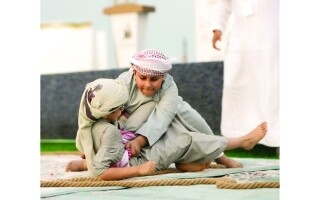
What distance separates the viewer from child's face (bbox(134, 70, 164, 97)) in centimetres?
197

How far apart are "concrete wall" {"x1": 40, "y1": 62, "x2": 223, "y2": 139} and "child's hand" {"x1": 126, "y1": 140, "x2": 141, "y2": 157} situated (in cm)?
106

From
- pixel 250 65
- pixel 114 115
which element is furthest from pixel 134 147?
pixel 250 65

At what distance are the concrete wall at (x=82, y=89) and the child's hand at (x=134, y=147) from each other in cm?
106

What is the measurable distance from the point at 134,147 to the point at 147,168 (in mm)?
164

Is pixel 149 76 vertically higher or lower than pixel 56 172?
higher

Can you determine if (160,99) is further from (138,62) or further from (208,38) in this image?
(208,38)

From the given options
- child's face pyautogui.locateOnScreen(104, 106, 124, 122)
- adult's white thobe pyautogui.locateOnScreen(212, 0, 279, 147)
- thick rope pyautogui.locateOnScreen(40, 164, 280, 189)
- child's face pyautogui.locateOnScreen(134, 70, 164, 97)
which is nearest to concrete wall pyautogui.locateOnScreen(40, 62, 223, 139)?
adult's white thobe pyautogui.locateOnScreen(212, 0, 279, 147)

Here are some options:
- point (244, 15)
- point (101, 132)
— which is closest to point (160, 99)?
point (101, 132)

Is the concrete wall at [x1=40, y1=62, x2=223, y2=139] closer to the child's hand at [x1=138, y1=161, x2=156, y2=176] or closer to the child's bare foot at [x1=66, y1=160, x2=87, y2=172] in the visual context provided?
the child's bare foot at [x1=66, y1=160, x2=87, y2=172]

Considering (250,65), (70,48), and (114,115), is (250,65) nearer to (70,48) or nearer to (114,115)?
(114,115)

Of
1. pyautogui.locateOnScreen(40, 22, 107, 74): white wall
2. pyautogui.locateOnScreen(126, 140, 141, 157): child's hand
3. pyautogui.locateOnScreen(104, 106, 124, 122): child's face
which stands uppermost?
pyautogui.locateOnScreen(40, 22, 107, 74): white wall
